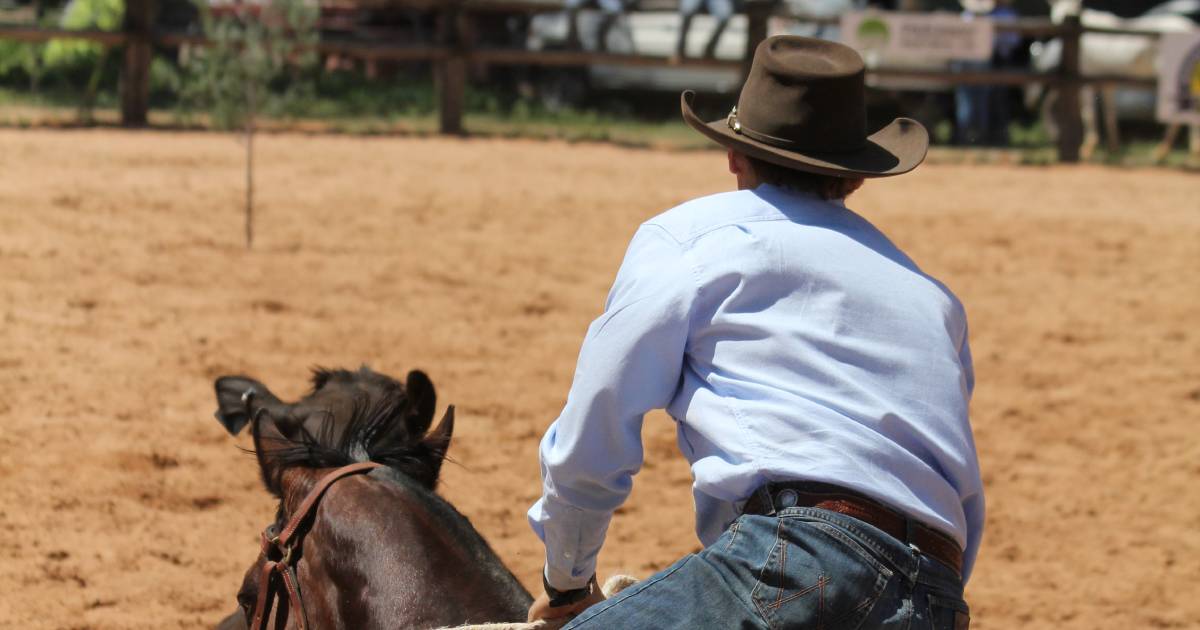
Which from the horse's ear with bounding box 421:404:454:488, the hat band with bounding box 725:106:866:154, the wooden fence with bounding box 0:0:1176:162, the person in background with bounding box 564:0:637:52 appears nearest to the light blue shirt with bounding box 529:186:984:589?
the hat band with bounding box 725:106:866:154

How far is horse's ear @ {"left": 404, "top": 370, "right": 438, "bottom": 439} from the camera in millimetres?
2693

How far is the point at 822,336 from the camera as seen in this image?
215 cm

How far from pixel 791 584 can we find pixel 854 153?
2.44ft

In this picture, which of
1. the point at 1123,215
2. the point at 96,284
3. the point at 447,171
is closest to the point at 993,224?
the point at 1123,215

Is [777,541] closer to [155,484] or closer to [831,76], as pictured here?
[831,76]

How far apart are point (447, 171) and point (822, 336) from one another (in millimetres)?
9433

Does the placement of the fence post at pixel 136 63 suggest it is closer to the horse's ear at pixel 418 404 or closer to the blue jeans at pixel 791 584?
the horse's ear at pixel 418 404

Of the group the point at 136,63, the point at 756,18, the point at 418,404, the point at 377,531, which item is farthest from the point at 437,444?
the point at 756,18

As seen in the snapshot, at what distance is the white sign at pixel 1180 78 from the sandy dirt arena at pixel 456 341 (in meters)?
2.16

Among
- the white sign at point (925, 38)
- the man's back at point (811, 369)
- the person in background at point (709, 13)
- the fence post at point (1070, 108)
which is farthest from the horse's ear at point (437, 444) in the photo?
the person in background at point (709, 13)

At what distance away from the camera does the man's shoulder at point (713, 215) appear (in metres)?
2.20

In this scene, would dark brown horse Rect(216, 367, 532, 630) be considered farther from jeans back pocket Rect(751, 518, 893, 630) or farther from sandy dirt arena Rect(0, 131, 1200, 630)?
jeans back pocket Rect(751, 518, 893, 630)

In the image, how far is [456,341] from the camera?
24.7ft

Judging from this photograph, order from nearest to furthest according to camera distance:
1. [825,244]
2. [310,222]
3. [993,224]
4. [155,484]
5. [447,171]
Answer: [825,244] → [155,484] → [310,222] → [993,224] → [447,171]
